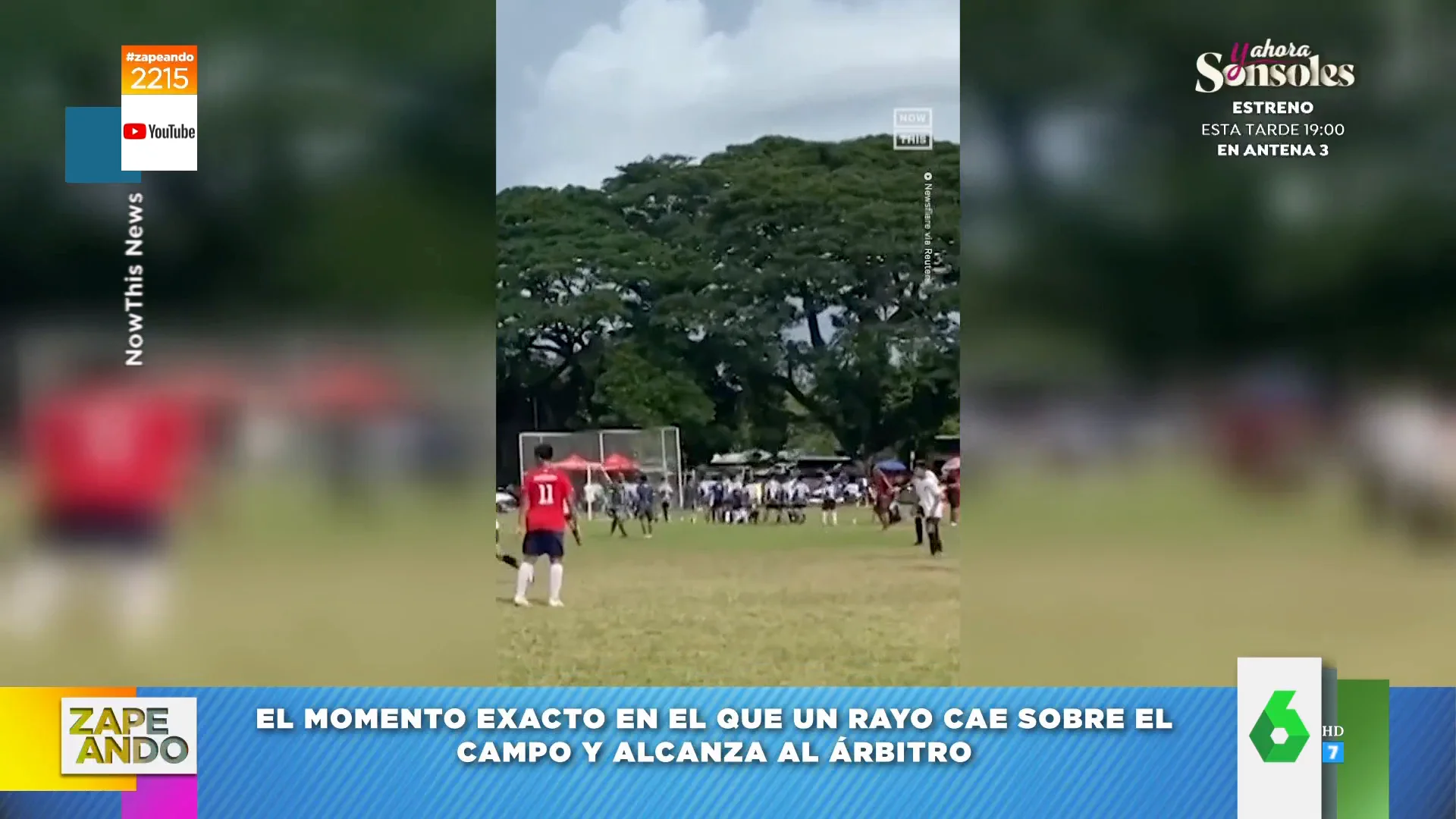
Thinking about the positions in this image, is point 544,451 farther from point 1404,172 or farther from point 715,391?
point 1404,172

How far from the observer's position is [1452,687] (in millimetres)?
4031

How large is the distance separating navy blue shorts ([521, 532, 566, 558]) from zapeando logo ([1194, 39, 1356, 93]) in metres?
2.50

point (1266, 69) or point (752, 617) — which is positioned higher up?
point (1266, 69)

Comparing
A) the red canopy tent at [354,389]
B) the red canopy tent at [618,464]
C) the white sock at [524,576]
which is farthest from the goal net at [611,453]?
the red canopy tent at [354,389]

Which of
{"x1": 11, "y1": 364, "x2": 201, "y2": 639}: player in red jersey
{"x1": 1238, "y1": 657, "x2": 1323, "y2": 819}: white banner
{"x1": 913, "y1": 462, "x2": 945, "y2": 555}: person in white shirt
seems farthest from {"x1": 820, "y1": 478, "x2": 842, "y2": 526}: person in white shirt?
{"x1": 11, "y1": 364, "x2": 201, "y2": 639}: player in red jersey

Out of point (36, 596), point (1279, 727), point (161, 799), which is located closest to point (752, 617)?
point (1279, 727)

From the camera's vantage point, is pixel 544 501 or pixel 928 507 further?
pixel 544 501

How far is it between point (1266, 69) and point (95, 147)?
3669 millimetres

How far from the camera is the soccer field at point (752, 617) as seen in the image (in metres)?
4.00

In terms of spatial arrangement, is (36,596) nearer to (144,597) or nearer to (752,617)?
(144,597)

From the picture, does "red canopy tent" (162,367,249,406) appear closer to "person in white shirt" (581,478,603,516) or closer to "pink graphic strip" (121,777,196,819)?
"person in white shirt" (581,478,603,516)

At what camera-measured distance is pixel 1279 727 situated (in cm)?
400

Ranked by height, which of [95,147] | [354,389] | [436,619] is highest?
[95,147]

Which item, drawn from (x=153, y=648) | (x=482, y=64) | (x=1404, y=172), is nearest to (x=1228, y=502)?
(x=1404, y=172)
